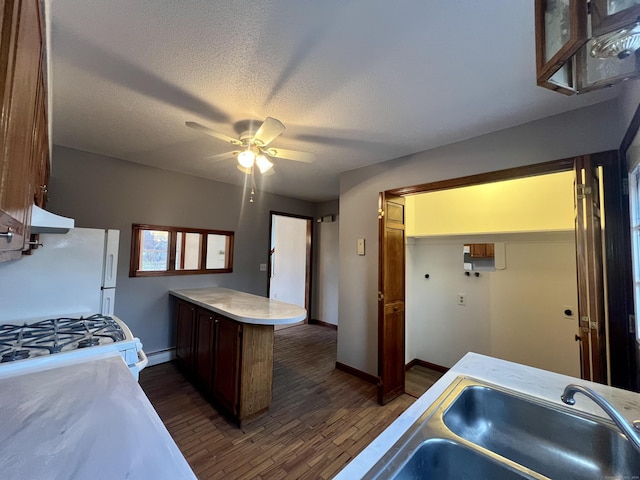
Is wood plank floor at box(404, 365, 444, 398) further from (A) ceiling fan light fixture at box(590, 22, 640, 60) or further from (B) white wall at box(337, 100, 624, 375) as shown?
(A) ceiling fan light fixture at box(590, 22, 640, 60)

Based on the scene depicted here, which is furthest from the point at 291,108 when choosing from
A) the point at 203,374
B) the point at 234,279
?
the point at 234,279

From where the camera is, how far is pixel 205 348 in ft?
8.43

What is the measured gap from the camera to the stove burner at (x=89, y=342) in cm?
144

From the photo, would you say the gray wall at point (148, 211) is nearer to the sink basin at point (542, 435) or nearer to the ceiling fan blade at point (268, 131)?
the ceiling fan blade at point (268, 131)

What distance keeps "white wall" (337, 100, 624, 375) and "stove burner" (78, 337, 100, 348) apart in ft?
7.54

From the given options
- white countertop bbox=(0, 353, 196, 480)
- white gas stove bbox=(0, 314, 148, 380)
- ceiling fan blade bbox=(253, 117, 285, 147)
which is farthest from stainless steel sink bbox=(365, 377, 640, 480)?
ceiling fan blade bbox=(253, 117, 285, 147)

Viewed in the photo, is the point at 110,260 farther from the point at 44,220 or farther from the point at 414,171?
the point at 414,171

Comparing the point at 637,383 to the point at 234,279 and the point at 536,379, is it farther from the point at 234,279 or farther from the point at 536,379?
the point at 234,279

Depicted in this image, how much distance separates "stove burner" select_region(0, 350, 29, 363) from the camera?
120cm

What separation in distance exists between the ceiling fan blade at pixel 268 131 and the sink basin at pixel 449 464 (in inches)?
69.7

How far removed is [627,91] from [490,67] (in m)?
0.79

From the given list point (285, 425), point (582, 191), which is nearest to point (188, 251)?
point (285, 425)

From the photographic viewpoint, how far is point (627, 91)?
4.76ft

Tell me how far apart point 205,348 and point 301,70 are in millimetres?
2539
